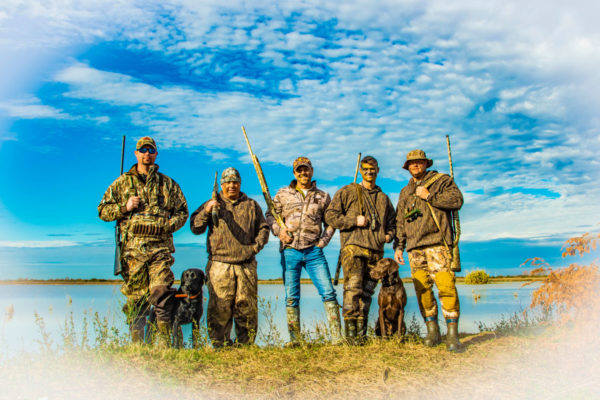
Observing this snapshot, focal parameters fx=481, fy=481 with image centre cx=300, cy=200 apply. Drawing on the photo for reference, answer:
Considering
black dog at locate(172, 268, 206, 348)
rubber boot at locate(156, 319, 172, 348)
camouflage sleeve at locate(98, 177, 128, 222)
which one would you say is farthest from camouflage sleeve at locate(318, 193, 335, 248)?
camouflage sleeve at locate(98, 177, 128, 222)

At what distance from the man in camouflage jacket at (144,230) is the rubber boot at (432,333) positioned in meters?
3.83

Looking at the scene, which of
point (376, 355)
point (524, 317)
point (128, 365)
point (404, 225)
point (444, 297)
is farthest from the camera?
point (524, 317)

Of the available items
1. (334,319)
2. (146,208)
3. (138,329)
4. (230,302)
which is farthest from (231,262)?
(334,319)

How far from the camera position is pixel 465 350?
23.2 ft

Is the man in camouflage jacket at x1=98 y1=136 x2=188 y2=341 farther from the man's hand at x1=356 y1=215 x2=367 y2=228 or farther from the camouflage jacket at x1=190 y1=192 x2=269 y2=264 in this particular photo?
the man's hand at x1=356 y1=215 x2=367 y2=228

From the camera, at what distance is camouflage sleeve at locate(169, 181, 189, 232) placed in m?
7.51

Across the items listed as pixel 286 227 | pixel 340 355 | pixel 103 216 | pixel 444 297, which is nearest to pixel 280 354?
pixel 340 355

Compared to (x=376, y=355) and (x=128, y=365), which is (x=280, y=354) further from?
(x=128, y=365)

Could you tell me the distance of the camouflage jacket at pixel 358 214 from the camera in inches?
298

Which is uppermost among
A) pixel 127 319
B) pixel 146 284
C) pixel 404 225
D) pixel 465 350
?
pixel 404 225

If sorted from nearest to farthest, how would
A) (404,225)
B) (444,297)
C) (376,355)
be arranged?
1. (376,355)
2. (444,297)
3. (404,225)

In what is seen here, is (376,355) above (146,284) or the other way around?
the other way around

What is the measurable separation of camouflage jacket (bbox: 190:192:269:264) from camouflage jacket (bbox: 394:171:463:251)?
223 cm

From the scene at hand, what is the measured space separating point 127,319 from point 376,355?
364 cm
